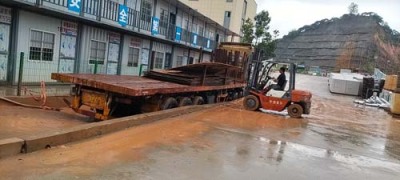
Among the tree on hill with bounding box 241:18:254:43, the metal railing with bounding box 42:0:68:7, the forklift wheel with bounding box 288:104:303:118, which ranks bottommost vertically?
the forklift wheel with bounding box 288:104:303:118

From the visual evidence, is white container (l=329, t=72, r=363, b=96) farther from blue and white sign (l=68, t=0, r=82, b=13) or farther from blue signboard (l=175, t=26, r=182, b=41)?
blue and white sign (l=68, t=0, r=82, b=13)

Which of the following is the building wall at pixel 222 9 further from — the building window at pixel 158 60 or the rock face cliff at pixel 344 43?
the building window at pixel 158 60

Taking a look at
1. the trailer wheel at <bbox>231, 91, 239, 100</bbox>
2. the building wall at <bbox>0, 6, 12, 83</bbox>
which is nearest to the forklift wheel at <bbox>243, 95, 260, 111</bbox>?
the trailer wheel at <bbox>231, 91, 239, 100</bbox>

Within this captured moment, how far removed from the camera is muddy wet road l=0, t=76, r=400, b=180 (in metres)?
5.32

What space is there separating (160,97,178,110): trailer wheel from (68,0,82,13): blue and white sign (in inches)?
289

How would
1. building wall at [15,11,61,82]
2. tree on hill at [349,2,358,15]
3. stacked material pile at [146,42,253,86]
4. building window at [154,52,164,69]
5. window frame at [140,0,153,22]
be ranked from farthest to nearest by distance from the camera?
tree on hill at [349,2,358,15] → building window at [154,52,164,69] → window frame at [140,0,153,22] → building wall at [15,11,61,82] → stacked material pile at [146,42,253,86]

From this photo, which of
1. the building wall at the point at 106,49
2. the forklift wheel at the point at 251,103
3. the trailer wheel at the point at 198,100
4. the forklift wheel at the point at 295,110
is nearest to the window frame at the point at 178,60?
the building wall at the point at 106,49

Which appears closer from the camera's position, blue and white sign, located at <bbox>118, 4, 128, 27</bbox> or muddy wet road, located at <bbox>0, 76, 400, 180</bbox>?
muddy wet road, located at <bbox>0, 76, 400, 180</bbox>

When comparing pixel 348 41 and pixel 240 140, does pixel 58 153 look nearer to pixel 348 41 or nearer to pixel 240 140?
pixel 240 140

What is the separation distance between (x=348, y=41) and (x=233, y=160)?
78.9m

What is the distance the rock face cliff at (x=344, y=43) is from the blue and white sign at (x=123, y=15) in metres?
49.9

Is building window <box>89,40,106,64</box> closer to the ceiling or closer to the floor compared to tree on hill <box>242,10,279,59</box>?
closer to the floor

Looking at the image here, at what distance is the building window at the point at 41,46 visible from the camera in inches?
603

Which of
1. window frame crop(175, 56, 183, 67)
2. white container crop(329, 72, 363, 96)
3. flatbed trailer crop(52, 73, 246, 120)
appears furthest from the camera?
white container crop(329, 72, 363, 96)
